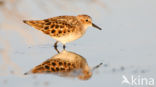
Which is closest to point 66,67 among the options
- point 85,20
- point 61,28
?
point 61,28

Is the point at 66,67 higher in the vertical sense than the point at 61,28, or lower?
lower

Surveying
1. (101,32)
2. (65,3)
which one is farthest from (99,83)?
(65,3)

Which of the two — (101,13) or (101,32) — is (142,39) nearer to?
(101,32)

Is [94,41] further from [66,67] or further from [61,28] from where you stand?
[66,67]

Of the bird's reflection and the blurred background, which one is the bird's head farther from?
the bird's reflection

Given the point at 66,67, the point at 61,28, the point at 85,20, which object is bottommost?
the point at 66,67

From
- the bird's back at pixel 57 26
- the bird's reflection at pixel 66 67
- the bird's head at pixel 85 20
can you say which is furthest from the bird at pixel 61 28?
the bird's reflection at pixel 66 67
